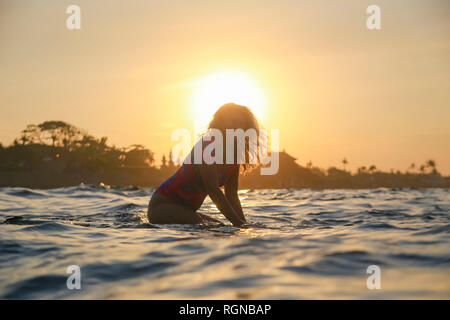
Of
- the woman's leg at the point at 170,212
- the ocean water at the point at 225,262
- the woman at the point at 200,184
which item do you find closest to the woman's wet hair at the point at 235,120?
the woman at the point at 200,184

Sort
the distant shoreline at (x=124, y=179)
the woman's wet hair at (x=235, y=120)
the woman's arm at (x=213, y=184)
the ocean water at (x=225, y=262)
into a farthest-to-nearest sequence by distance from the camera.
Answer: the distant shoreline at (x=124, y=179), the woman's wet hair at (x=235, y=120), the woman's arm at (x=213, y=184), the ocean water at (x=225, y=262)

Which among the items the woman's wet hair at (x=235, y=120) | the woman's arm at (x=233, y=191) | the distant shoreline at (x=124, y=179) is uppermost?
the woman's wet hair at (x=235, y=120)

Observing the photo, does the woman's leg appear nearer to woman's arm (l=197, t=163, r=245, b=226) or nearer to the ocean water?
the ocean water

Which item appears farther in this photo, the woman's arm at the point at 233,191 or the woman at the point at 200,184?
the woman's arm at the point at 233,191

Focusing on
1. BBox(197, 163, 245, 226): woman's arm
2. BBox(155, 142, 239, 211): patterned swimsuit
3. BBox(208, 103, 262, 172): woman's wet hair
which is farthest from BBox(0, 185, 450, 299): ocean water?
BBox(208, 103, 262, 172): woman's wet hair

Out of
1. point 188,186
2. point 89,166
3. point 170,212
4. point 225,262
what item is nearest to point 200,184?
point 188,186

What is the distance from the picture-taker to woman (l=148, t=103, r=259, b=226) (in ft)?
14.5

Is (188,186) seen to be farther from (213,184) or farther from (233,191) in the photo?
(233,191)

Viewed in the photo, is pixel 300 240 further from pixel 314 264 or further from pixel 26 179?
pixel 26 179

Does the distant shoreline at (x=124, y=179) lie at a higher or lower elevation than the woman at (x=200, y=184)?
lower

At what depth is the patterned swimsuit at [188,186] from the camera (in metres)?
4.65

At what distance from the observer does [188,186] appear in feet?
15.4

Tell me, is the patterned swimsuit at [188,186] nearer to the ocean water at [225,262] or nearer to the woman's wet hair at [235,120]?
the woman's wet hair at [235,120]
